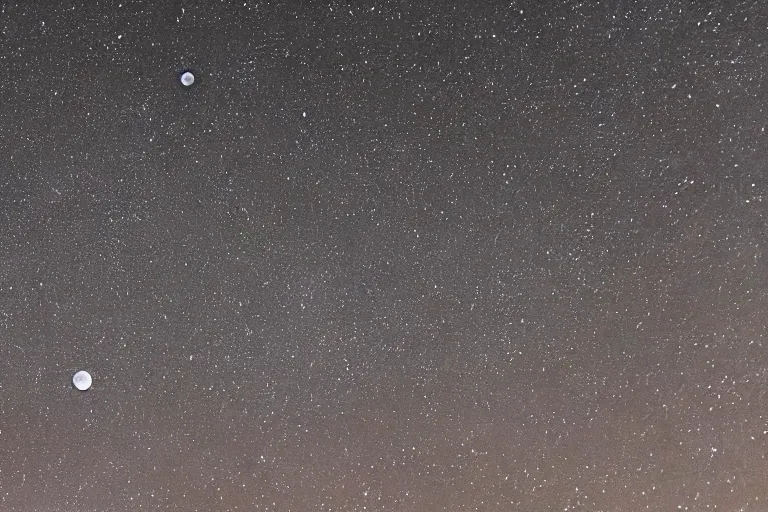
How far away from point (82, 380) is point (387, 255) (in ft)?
1.00

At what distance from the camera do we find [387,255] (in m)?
0.57

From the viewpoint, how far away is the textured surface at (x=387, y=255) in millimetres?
542

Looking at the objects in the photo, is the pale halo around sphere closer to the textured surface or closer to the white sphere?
the textured surface

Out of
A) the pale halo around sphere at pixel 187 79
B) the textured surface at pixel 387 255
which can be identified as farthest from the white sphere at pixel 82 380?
the pale halo around sphere at pixel 187 79

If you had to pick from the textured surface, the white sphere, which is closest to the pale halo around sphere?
the textured surface

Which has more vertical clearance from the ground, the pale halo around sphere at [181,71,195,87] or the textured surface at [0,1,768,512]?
the pale halo around sphere at [181,71,195,87]

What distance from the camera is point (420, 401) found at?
0.58 metres

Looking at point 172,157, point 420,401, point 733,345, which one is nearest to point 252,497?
point 420,401

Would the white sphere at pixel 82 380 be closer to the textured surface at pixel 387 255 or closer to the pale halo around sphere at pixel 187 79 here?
the textured surface at pixel 387 255

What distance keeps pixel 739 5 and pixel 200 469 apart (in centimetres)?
61

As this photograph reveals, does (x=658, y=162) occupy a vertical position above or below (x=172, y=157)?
below

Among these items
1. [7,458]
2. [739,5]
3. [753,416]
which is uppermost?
[739,5]

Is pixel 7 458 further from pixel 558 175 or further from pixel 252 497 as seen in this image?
pixel 558 175

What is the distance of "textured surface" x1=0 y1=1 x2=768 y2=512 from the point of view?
542 millimetres
